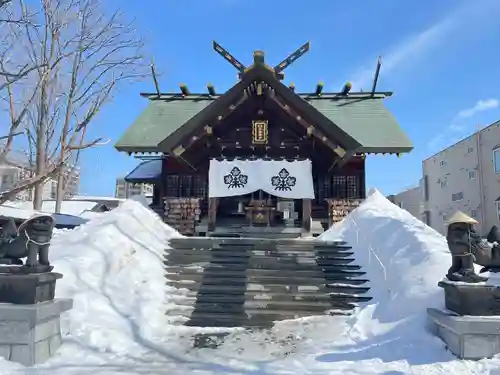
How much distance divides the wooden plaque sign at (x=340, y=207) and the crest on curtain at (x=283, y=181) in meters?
2.07

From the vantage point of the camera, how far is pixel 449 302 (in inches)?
229

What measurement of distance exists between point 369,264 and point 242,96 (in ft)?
22.6

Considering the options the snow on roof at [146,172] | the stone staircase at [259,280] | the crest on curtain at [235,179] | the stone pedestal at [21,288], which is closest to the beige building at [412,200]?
the snow on roof at [146,172]

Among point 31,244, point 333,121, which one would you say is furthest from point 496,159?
point 31,244

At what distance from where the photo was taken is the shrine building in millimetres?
13008

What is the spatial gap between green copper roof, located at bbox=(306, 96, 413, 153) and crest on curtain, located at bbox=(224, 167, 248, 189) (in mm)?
4636

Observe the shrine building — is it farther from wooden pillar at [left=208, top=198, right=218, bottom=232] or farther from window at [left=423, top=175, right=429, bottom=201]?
window at [left=423, top=175, right=429, bottom=201]

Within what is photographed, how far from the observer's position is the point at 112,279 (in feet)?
26.1

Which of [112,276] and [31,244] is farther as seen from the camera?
[112,276]

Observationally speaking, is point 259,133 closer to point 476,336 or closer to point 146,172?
point 146,172

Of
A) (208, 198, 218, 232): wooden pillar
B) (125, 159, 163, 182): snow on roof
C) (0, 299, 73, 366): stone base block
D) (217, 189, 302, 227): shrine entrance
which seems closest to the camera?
(0, 299, 73, 366): stone base block

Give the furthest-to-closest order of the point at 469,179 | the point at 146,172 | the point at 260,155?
the point at 469,179 < the point at 146,172 < the point at 260,155

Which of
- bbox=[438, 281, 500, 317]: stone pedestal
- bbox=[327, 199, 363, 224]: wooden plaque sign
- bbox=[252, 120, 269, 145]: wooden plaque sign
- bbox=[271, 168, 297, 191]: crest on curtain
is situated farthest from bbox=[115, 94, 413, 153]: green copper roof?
bbox=[438, 281, 500, 317]: stone pedestal

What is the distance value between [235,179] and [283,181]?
1.53 m
